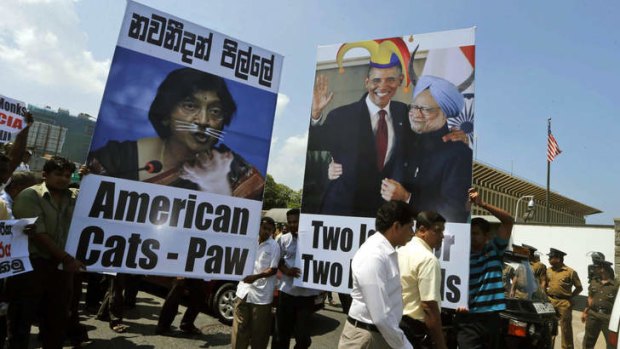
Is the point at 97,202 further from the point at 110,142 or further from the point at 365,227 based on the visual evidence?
the point at 365,227

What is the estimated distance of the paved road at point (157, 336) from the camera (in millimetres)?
5570

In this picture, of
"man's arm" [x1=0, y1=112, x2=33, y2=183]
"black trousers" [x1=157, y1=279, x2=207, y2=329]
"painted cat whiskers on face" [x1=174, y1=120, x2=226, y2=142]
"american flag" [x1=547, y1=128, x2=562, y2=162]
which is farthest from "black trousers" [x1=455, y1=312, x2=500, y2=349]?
"american flag" [x1=547, y1=128, x2=562, y2=162]

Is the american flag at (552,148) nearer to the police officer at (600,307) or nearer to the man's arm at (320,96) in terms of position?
the police officer at (600,307)

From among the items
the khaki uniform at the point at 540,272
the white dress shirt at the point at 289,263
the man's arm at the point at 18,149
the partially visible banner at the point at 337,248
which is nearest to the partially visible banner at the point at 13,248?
the man's arm at the point at 18,149

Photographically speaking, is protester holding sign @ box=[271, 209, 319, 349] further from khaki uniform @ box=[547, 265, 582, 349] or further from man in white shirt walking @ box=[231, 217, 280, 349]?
khaki uniform @ box=[547, 265, 582, 349]

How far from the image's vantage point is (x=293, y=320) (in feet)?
14.8

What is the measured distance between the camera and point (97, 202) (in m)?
3.00

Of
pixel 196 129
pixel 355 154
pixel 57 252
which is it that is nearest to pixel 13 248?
pixel 57 252

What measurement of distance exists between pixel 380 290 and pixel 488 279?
1998 mm

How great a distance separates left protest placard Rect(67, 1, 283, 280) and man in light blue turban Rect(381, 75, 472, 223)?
134 centimetres

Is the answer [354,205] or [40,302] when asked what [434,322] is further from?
[40,302]

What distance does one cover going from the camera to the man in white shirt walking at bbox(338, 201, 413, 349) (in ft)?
7.85

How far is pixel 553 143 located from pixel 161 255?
25541 millimetres

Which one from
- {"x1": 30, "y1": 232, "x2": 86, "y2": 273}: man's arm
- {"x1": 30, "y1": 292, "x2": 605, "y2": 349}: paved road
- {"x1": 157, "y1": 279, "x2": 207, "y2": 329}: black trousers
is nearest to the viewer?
{"x1": 30, "y1": 232, "x2": 86, "y2": 273}: man's arm
